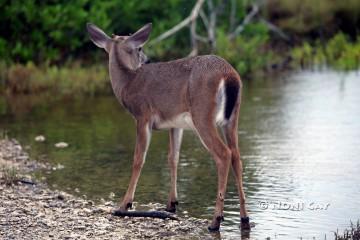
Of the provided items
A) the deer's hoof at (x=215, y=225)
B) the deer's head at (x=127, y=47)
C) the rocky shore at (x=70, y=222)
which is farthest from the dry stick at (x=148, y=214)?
the deer's head at (x=127, y=47)

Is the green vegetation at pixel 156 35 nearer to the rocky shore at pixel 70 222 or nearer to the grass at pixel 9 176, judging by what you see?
the grass at pixel 9 176

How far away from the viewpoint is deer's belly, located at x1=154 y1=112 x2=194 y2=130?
9828mm

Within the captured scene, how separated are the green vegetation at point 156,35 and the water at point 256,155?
6.27 ft

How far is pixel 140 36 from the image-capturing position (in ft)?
35.0

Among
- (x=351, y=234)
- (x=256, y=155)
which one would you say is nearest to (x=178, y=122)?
(x=351, y=234)

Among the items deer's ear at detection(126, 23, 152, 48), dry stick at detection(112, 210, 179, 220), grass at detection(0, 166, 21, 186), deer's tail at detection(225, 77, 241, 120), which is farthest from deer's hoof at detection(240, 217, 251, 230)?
grass at detection(0, 166, 21, 186)

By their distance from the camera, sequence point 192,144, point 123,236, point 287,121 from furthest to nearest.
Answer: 1. point 287,121
2. point 192,144
3. point 123,236

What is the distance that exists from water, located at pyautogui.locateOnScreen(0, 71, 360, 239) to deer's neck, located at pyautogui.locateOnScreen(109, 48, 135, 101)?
1432mm

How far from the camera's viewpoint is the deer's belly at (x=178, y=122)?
9828 millimetres

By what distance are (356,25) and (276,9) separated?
2948 millimetres

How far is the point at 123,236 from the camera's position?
9.20 meters

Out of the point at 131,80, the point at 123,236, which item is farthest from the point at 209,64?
the point at 123,236

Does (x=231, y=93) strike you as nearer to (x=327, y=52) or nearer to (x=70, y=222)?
(x=70, y=222)

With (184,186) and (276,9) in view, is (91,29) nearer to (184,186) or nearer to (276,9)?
(184,186)
